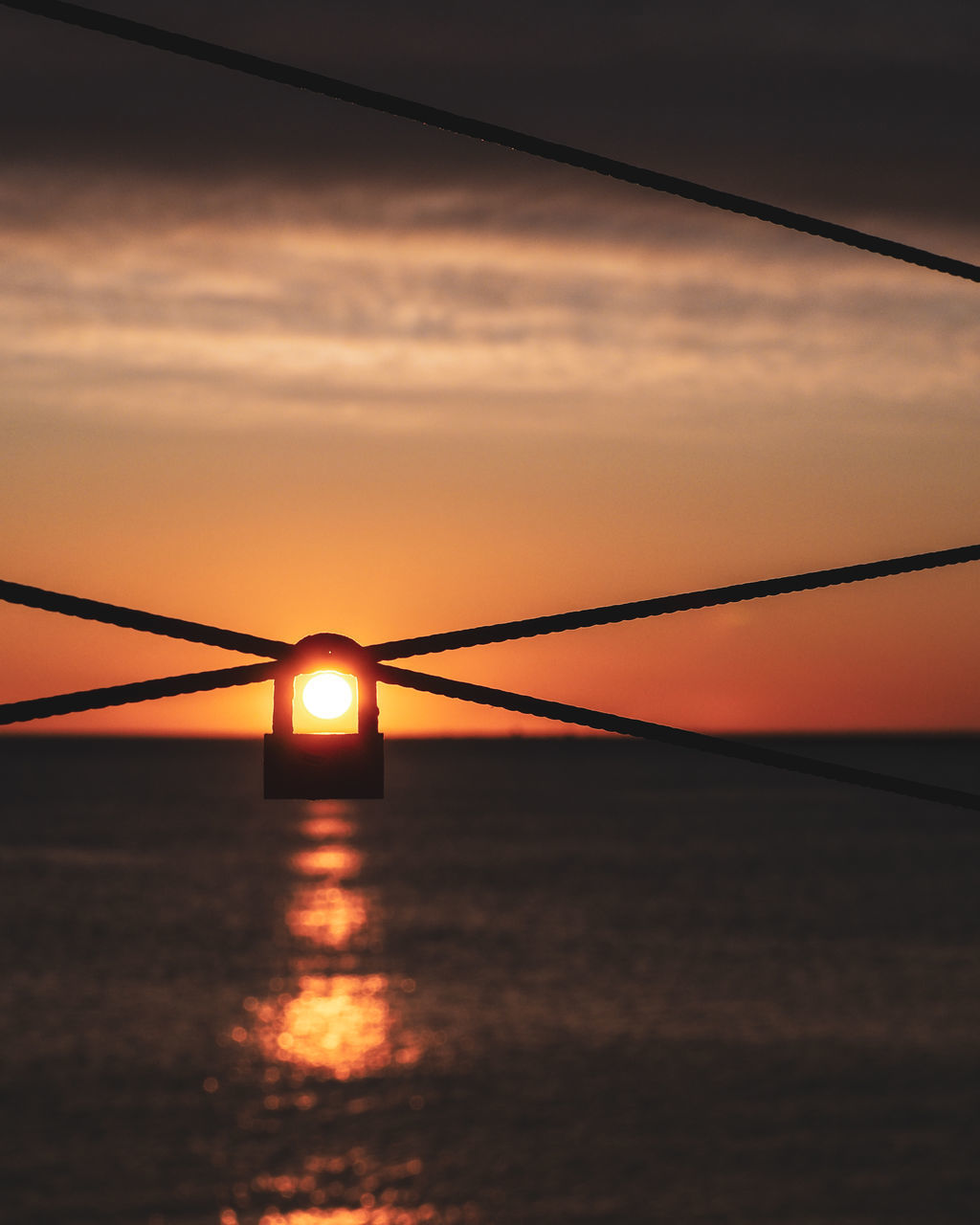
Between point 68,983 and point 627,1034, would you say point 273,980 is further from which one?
point 627,1034

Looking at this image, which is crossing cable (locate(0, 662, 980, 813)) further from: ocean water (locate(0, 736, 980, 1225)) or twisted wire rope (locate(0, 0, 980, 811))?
ocean water (locate(0, 736, 980, 1225))

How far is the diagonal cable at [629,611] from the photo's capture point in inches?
195

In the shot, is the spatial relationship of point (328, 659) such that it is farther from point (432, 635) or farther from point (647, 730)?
point (647, 730)

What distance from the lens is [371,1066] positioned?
113062 millimetres

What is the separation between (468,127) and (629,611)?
1514 mm

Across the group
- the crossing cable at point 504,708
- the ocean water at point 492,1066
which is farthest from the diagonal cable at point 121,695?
the ocean water at point 492,1066

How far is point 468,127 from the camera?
17.5 ft

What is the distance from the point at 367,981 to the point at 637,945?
23568mm

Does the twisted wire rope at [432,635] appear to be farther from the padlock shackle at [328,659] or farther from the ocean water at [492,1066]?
the ocean water at [492,1066]

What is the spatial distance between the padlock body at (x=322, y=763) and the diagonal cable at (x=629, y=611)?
1.81 feet

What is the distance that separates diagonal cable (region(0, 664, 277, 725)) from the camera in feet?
15.9

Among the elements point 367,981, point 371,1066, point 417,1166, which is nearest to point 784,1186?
point 417,1166

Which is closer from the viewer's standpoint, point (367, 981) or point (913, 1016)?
point (913, 1016)

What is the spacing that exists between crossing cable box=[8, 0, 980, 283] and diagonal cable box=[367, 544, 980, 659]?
3.41 ft
